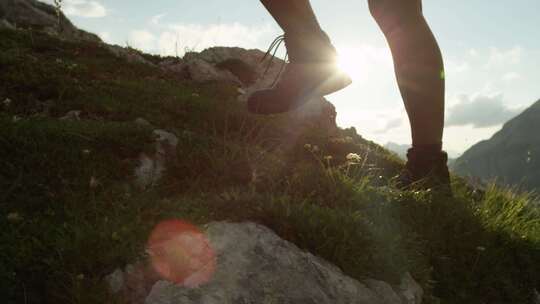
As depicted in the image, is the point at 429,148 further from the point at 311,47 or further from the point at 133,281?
the point at 133,281

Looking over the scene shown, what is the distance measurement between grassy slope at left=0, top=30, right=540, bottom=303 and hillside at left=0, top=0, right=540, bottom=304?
0.5 inches

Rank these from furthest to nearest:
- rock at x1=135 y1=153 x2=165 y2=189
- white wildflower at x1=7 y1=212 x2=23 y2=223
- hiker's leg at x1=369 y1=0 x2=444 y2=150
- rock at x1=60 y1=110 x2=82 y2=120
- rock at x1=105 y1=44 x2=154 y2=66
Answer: rock at x1=105 y1=44 x2=154 y2=66 → rock at x1=60 y1=110 x2=82 y2=120 → rock at x1=135 y1=153 x2=165 y2=189 → hiker's leg at x1=369 y1=0 x2=444 y2=150 → white wildflower at x1=7 y1=212 x2=23 y2=223

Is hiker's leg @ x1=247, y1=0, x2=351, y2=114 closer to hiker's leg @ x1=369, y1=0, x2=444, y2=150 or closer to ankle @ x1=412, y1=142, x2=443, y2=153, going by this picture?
hiker's leg @ x1=369, y1=0, x2=444, y2=150

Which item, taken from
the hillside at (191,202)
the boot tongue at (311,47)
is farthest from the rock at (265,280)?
the boot tongue at (311,47)

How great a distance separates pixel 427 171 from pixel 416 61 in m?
1.23

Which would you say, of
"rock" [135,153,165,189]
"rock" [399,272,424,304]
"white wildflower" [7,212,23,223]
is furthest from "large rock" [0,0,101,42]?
"rock" [399,272,424,304]

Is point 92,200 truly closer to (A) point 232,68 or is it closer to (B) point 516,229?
(B) point 516,229

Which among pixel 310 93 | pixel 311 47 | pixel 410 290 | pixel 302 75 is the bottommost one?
pixel 410 290

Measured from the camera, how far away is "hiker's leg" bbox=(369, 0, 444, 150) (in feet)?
15.3

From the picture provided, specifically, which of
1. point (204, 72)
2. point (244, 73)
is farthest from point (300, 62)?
point (244, 73)

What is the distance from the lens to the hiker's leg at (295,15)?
5.04 metres

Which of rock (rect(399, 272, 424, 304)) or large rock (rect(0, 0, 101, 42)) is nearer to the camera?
rock (rect(399, 272, 424, 304))

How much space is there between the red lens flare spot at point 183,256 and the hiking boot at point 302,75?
78.4 inches

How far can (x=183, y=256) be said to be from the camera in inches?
133
